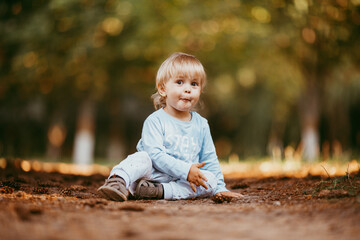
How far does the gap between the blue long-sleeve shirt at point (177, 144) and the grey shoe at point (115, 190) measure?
1.19ft

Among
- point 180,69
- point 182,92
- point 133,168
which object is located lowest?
point 133,168

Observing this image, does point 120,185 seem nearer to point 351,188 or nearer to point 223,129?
point 351,188

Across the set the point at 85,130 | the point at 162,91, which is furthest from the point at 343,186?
the point at 85,130

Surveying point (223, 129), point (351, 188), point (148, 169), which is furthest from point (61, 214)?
point (223, 129)

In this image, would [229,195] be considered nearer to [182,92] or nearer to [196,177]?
[196,177]

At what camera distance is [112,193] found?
276 cm

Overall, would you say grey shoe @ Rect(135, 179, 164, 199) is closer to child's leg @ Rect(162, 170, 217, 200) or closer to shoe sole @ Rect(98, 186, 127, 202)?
Result: child's leg @ Rect(162, 170, 217, 200)

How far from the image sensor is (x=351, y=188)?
2.86m

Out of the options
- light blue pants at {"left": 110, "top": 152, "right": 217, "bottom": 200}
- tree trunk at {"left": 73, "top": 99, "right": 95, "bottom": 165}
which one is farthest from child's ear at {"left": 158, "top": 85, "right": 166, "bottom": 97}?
tree trunk at {"left": 73, "top": 99, "right": 95, "bottom": 165}

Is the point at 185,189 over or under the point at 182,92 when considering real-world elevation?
under

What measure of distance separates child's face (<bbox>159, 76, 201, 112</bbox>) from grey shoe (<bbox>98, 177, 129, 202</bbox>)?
2.73 feet

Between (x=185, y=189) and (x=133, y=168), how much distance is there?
0.49m

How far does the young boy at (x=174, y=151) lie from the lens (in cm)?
304

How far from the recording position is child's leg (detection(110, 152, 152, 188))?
9.72 ft
